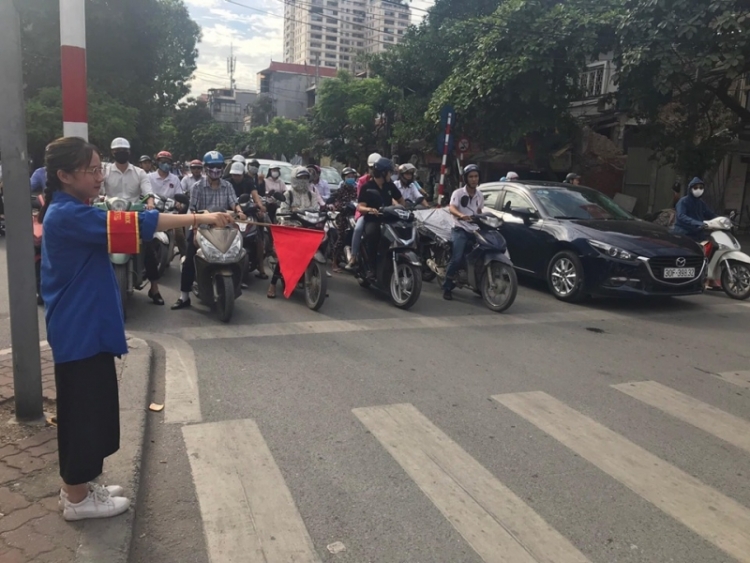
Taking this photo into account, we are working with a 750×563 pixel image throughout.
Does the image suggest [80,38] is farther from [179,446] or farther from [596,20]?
[596,20]

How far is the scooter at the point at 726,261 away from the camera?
385 inches

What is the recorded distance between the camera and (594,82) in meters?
24.6

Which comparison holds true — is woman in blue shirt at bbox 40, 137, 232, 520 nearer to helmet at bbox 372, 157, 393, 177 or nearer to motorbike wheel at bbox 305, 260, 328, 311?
motorbike wheel at bbox 305, 260, 328, 311

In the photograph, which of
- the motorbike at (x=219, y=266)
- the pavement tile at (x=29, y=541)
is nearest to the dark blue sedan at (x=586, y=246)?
the motorbike at (x=219, y=266)

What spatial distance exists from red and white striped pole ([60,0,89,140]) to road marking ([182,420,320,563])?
237 cm

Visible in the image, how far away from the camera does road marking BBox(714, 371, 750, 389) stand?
575 centimetres

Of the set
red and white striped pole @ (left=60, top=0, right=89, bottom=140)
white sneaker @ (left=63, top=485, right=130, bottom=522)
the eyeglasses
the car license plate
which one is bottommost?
white sneaker @ (left=63, top=485, right=130, bottom=522)

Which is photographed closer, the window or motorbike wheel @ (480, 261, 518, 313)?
motorbike wheel @ (480, 261, 518, 313)

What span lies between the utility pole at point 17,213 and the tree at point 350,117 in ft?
89.2

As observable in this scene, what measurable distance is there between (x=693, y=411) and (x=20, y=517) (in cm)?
446

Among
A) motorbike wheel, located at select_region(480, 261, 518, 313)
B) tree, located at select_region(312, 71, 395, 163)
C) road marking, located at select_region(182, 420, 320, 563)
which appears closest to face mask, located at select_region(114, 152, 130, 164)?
road marking, located at select_region(182, 420, 320, 563)

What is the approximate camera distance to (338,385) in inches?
208

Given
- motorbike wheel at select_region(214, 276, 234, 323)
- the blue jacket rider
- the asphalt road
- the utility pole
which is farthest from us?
the blue jacket rider

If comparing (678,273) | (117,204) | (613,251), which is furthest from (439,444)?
(678,273)
